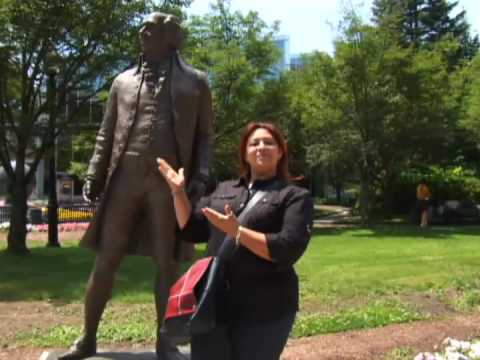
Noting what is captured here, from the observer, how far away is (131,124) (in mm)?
4680

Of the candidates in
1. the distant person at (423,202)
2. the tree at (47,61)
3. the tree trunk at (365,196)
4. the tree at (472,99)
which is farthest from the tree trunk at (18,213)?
the tree at (472,99)

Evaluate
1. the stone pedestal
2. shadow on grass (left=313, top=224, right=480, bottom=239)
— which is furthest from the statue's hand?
shadow on grass (left=313, top=224, right=480, bottom=239)

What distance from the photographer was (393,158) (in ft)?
79.8

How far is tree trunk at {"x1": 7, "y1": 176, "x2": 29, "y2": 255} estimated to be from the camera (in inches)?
557

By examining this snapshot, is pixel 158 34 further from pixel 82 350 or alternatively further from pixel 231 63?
pixel 231 63

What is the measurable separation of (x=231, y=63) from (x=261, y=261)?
59.6 feet

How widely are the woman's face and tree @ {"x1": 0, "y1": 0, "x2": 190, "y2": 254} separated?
34.4ft

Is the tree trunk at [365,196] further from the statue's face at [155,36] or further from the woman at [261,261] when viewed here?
the woman at [261,261]

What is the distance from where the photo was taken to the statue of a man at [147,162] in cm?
459

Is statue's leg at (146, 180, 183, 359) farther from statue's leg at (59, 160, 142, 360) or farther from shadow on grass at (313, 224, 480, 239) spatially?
shadow on grass at (313, 224, 480, 239)

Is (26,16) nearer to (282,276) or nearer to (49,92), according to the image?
(49,92)

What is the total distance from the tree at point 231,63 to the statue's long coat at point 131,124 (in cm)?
1547

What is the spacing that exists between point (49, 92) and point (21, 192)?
223 cm

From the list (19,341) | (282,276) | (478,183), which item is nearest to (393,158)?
(478,183)
